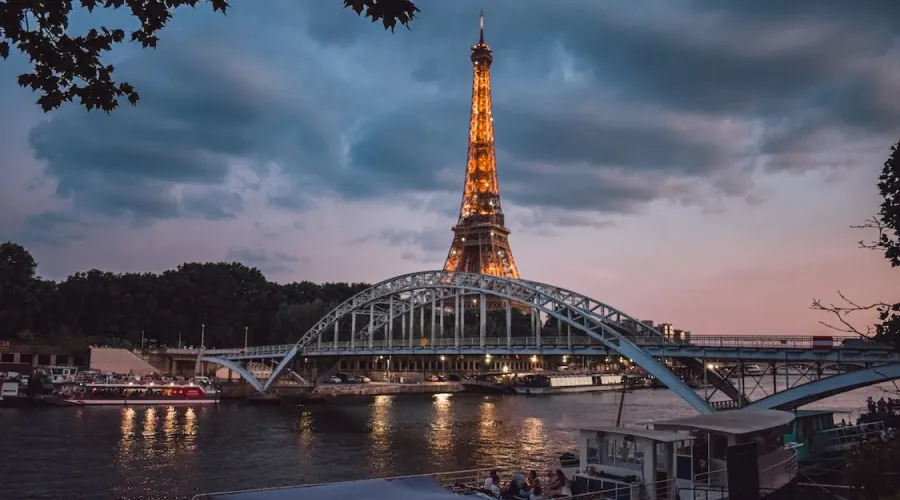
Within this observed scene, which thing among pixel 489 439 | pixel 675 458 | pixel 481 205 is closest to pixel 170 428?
pixel 489 439

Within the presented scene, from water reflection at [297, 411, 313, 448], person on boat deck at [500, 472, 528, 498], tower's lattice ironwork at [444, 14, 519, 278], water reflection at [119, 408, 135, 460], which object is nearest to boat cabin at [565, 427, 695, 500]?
person on boat deck at [500, 472, 528, 498]

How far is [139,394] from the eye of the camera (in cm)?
6700

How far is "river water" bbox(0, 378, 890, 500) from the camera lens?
100ft

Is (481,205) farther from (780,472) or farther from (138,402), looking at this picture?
(780,472)

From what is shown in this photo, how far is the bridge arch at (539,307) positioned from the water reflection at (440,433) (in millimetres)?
10117

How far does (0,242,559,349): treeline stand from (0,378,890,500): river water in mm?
26568

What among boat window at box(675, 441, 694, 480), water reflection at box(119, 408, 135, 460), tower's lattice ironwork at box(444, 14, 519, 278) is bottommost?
water reflection at box(119, 408, 135, 460)

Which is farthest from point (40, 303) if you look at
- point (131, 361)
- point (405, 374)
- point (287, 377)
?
point (405, 374)

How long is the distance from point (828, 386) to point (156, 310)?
Result: 86.3 metres

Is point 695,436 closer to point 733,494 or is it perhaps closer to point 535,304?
point 733,494

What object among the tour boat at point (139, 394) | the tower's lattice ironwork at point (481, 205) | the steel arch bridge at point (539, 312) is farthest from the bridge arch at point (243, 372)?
the tower's lattice ironwork at point (481, 205)

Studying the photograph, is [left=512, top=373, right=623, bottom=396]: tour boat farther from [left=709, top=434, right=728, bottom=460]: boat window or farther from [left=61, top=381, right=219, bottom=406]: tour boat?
[left=709, top=434, right=728, bottom=460]: boat window

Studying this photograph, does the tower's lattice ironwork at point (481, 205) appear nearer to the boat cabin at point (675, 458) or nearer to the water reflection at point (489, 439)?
the water reflection at point (489, 439)

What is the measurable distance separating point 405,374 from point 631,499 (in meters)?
87.1
